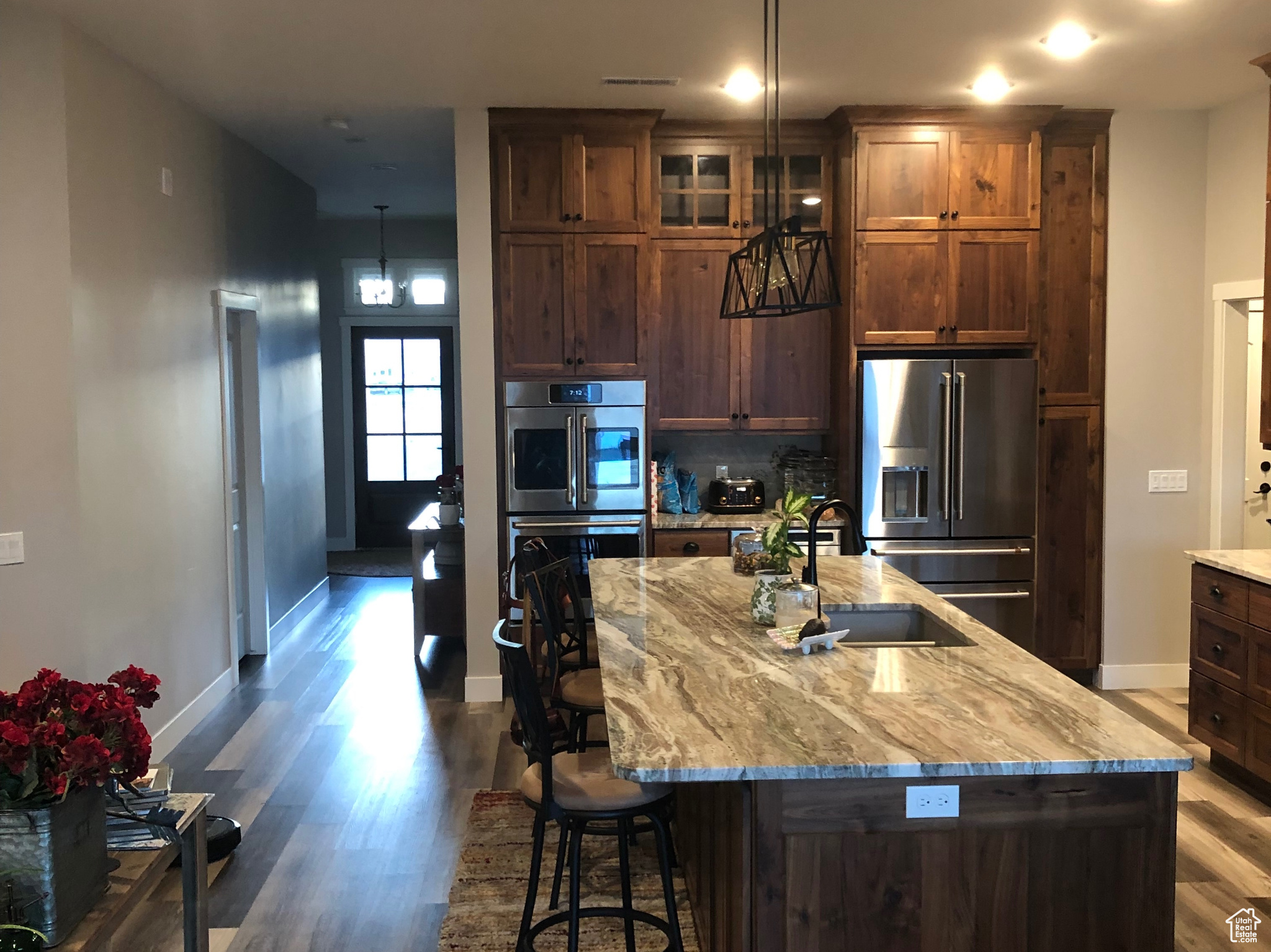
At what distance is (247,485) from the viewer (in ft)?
20.3

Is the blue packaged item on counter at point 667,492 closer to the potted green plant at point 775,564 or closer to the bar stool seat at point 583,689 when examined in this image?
the bar stool seat at point 583,689

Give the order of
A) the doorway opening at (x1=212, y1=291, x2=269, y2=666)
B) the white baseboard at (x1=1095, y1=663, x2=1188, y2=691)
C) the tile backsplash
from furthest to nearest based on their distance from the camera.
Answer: the doorway opening at (x1=212, y1=291, x2=269, y2=666) → the tile backsplash → the white baseboard at (x1=1095, y1=663, x2=1188, y2=691)

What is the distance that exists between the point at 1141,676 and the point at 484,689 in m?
3.37

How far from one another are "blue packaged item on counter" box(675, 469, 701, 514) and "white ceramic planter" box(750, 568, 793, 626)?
2550mm

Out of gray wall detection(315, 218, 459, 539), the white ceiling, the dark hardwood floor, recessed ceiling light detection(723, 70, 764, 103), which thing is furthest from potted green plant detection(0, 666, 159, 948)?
gray wall detection(315, 218, 459, 539)

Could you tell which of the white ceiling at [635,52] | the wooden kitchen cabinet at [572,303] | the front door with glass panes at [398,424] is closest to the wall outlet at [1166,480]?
the white ceiling at [635,52]

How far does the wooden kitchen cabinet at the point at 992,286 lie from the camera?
531cm

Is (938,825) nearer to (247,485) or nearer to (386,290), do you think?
(247,485)

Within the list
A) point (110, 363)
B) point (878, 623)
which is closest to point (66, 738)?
point (878, 623)

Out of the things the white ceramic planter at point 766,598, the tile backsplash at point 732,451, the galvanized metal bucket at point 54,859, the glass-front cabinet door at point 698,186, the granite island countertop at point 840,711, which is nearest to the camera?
the galvanized metal bucket at point 54,859

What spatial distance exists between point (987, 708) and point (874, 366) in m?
3.11

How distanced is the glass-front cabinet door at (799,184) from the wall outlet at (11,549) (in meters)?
3.49

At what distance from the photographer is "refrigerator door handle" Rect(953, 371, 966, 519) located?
A: 523 cm

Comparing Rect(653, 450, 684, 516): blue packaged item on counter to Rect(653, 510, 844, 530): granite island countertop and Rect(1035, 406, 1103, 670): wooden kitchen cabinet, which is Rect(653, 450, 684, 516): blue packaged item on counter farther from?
Rect(1035, 406, 1103, 670): wooden kitchen cabinet
